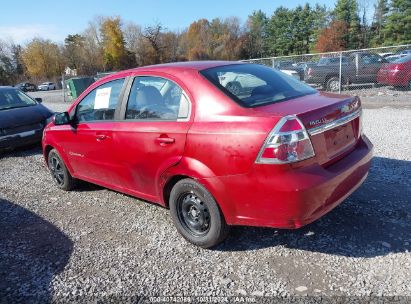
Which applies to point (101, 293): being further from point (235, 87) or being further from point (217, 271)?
point (235, 87)

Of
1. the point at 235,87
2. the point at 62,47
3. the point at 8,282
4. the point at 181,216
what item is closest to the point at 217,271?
the point at 181,216

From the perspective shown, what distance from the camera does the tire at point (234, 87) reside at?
3.22 m

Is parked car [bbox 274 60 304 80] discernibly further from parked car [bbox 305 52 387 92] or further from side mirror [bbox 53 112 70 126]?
side mirror [bbox 53 112 70 126]

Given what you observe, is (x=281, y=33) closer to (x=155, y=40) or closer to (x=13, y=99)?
(x=155, y=40)

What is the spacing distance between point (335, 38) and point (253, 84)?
70806 millimetres

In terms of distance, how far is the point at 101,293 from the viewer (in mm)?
2930

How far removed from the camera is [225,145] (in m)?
2.90

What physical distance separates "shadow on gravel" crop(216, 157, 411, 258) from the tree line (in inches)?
2544

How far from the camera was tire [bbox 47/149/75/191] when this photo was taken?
5223 millimetres

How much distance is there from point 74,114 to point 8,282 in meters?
2.26

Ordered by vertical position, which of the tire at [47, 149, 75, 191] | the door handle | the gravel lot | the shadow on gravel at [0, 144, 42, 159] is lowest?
the shadow on gravel at [0, 144, 42, 159]

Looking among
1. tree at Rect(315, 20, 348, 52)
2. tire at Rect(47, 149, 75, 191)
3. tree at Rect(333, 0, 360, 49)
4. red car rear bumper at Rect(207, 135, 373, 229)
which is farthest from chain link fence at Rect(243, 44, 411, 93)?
tree at Rect(333, 0, 360, 49)

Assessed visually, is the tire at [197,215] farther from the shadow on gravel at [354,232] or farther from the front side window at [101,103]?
the front side window at [101,103]

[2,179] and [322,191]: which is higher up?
[322,191]
